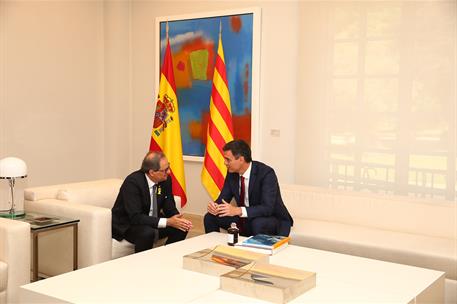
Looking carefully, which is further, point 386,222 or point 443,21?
point 443,21

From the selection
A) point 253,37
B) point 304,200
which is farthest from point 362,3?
point 304,200

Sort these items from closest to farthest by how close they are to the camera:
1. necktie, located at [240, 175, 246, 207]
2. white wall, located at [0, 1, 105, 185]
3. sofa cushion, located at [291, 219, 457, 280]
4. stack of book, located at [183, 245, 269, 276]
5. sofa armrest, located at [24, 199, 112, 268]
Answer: stack of book, located at [183, 245, 269, 276] → sofa cushion, located at [291, 219, 457, 280] → sofa armrest, located at [24, 199, 112, 268] → necktie, located at [240, 175, 246, 207] → white wall, located at [0, 1, 105, 185]

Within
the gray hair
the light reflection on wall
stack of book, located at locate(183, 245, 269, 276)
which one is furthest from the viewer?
the light reflection on wall

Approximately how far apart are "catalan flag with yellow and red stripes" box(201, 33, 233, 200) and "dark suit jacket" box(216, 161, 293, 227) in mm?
1367

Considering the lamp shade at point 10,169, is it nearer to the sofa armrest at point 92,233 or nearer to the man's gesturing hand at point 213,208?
the sofa armrest at point 92,233

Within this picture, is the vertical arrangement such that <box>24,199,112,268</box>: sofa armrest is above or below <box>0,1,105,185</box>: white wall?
below

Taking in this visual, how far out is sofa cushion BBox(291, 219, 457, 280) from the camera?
13.5 feet

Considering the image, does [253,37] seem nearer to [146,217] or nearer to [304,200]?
[304,200]

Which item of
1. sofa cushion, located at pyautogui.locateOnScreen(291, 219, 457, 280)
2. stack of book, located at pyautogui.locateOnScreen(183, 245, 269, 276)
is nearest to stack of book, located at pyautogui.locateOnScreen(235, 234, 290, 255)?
stack of book, located at pyautogui.locateOnScreen(183, 245, 269, 276)

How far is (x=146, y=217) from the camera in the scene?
14.7 ft

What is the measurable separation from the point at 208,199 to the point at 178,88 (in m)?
1.46

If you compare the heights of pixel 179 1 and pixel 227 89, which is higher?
pixel 179 1

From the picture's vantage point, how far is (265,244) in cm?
382

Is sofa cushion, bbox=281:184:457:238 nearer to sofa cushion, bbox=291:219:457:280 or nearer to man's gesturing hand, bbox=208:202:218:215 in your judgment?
sofa cushion, bbox=291:219:457:280
